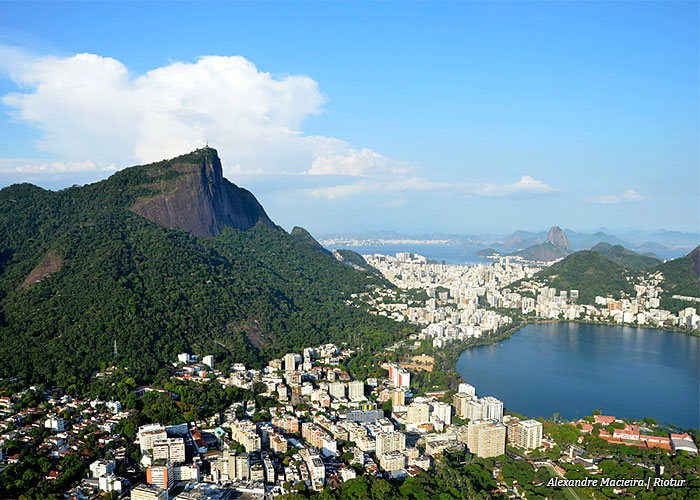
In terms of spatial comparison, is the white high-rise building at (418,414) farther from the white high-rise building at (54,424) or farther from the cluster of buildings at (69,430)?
the white high-rise building at (54,424)

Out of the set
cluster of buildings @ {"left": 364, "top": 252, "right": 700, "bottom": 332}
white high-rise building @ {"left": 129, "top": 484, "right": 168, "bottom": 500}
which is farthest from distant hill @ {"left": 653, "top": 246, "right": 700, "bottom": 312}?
white high-rise building @ {"left": 129, "top": 484, "right": 168, "bottom": 500}

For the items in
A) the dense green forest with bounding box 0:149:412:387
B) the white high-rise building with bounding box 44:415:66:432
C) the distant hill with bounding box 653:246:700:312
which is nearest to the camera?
the white high-rise building with bounding box 44:415:66:432

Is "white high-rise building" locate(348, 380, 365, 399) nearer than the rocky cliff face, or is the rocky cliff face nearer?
"white high-rise building" locate(348, 380, 365, 399)

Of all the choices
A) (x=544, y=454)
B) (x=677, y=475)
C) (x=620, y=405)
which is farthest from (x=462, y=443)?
(x=620, y=405)

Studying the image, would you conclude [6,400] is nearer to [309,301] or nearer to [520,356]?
[309,301]

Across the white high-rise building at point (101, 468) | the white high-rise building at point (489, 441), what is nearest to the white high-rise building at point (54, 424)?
the white high-rise building at point (101, 468)

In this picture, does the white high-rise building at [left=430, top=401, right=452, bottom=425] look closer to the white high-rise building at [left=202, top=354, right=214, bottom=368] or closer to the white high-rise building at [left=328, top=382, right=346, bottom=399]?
the white high-rise building at [left=328, top=382, right=346, bottom=399]

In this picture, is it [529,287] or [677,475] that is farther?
[529,287]
